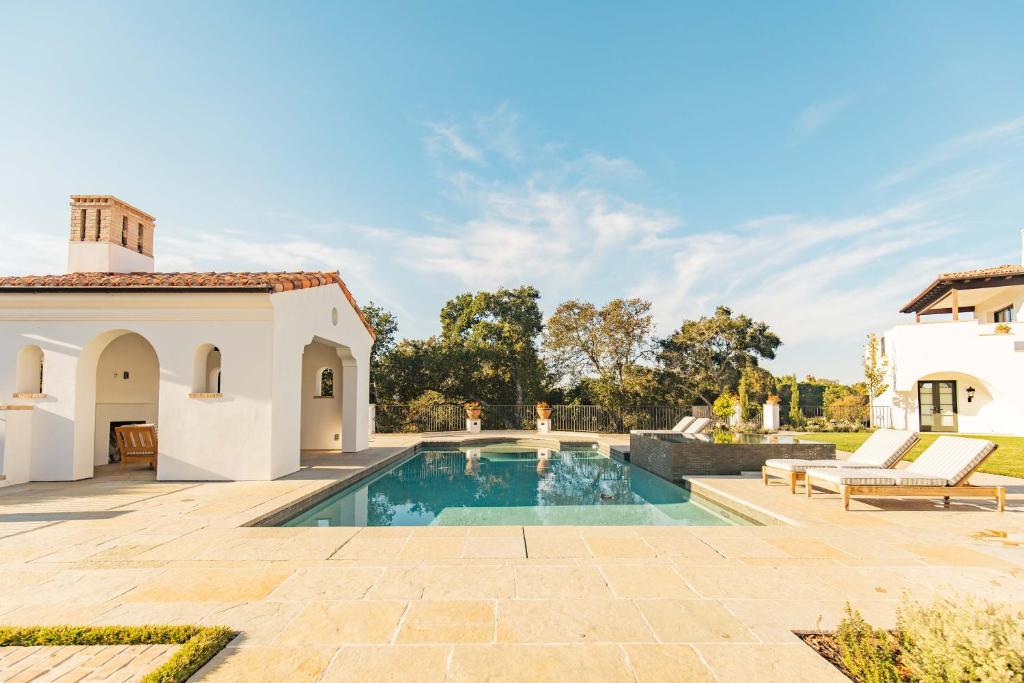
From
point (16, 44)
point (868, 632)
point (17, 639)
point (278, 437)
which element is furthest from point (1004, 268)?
point (16, 44)

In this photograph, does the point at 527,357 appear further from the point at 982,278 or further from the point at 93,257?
the point at 982,278

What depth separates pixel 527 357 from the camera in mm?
26281

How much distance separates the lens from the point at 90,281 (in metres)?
10.2

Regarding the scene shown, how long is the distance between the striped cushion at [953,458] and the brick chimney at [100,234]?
55.4ft

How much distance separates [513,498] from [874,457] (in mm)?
6279

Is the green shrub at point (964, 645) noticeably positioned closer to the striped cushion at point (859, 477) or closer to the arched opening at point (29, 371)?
the striped cushion at point (859, 477)

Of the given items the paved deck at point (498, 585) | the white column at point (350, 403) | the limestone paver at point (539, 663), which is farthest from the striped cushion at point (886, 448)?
the white column at point (350, 403)

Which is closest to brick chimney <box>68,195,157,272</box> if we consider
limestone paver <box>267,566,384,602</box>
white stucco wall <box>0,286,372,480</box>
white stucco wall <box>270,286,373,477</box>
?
white stucco wall <box>0,286,372,480</box>

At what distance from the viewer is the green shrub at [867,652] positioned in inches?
104

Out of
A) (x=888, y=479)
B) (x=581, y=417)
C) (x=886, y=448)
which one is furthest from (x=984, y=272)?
(x=888, y=479)

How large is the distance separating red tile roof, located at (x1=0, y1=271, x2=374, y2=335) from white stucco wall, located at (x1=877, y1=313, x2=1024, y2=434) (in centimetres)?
2453

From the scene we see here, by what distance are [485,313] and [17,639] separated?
25868mm

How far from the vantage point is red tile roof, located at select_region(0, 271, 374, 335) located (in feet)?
31.2

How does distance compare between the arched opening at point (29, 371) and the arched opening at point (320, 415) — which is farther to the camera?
the arched opening at point (320, 415)
